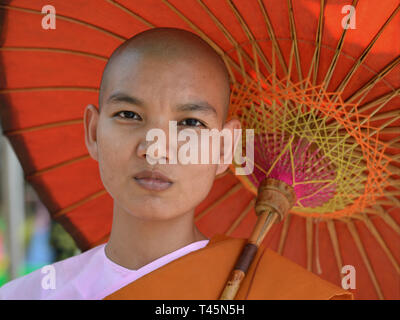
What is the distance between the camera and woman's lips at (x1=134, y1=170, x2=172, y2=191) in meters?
1.73

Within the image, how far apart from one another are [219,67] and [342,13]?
19.0 inches

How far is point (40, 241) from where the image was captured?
7234 mm

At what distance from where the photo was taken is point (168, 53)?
1.84 metres

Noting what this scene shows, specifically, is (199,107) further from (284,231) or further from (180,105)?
(284,231)

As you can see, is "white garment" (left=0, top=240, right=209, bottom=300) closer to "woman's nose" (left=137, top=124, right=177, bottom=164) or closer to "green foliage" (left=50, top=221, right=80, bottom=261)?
"woman's nose" (left=137, top=124, right=177, bottom=164)

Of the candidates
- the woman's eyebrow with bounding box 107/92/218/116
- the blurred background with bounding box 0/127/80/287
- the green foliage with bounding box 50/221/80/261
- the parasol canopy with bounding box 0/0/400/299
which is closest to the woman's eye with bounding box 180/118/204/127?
the woman's eyebrow with bounding box 107/92/218/116

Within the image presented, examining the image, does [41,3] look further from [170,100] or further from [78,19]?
[170,100]

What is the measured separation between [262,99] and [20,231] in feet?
14.6

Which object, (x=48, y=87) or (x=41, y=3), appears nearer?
(x=41, y=3)

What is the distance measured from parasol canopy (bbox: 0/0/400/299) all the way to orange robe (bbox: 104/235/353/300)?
52cm

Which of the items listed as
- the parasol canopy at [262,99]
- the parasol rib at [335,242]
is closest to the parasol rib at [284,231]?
the parasol canopy at [262,99]

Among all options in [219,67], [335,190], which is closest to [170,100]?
[219,67]

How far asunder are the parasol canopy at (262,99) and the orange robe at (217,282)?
0.52m

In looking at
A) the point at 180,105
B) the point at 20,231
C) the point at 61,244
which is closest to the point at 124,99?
the point at 180,105
